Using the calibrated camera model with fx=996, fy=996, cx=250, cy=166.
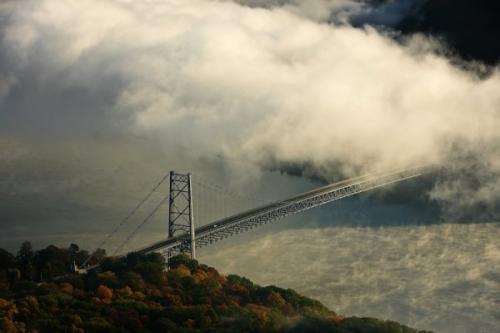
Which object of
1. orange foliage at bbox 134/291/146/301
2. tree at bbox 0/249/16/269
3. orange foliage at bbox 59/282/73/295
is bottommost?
orange foliage at bbox 134/291/146/301

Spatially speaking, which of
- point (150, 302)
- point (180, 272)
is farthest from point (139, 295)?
point (180, 272)

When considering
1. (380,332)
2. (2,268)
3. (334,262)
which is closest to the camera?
(380,332)

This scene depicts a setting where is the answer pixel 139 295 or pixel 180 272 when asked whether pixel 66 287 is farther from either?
pixel 180 272

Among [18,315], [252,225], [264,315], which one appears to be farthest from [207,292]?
[252,225]

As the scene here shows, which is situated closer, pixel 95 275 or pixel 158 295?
pixel 158 295

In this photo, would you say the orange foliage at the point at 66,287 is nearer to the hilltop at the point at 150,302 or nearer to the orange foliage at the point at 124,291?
the hilltop at the point at 150,302

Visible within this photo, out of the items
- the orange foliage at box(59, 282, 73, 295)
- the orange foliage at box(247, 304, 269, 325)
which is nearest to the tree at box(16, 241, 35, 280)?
the orange foliage at box(59, 282, 73, 295)

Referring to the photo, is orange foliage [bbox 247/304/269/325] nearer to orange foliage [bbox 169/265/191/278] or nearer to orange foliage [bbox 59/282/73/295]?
orange foliage [bbox 169/265/191/278]

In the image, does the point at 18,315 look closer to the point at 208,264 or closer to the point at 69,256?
the point at 69,256
